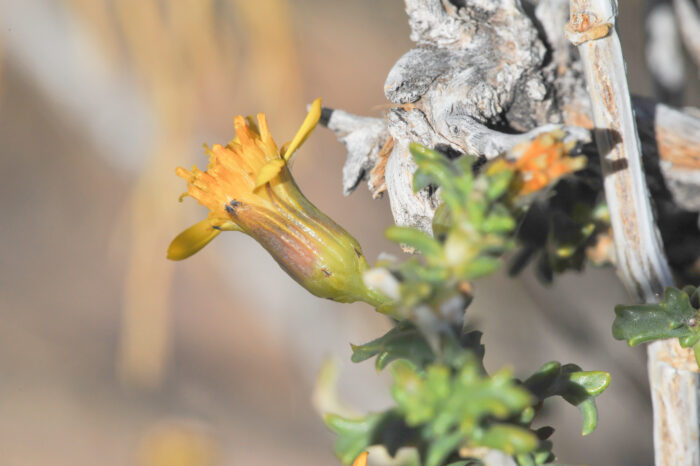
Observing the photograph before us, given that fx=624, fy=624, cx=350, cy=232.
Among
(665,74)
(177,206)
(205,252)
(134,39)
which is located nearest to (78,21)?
(134,39)

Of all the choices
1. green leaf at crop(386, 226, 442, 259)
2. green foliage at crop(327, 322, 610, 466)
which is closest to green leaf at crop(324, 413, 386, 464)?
green foliage at crop(327, 322, 610, 466)

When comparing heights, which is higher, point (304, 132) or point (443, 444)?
point (304, 132)

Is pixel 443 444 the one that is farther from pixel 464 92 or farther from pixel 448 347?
pixel 464 92

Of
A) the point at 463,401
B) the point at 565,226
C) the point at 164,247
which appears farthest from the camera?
the point at 164,247

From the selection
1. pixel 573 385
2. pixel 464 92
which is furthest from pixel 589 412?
pixel 464 92

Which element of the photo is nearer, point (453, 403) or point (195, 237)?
point (453, 403)

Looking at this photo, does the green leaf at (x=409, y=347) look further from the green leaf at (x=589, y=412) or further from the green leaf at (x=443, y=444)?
the green leaf at (x=589, y=412)
